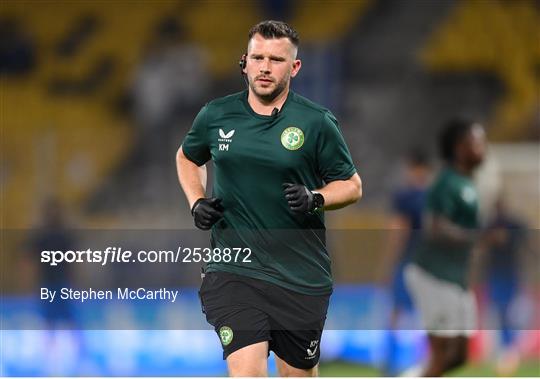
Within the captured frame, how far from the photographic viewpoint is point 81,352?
962cm

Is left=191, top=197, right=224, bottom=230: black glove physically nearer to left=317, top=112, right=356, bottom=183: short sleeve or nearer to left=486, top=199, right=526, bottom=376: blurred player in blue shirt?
left=317, top=112, right=356, bottom=183: short sleeve

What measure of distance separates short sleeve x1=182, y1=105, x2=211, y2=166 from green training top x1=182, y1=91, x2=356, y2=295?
0.07 metres

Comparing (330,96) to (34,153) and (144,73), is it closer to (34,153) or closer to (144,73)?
(144,73)

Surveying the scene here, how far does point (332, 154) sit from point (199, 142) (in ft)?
2.02

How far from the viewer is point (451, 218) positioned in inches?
301

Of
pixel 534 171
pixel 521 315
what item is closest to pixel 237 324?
pixel 521 315

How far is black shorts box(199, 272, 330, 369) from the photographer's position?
455 centimetres

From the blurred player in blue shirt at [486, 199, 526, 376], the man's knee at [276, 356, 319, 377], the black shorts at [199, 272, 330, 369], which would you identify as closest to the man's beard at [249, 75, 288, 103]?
the black shorts at [199, 272, 330, 369]

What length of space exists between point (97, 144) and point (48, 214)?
6.06 feet

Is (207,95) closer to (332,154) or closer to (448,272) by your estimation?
(448,272)

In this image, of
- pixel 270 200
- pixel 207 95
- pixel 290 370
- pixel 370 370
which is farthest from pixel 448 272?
pixel 207 95

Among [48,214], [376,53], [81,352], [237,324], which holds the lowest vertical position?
[81,352]
